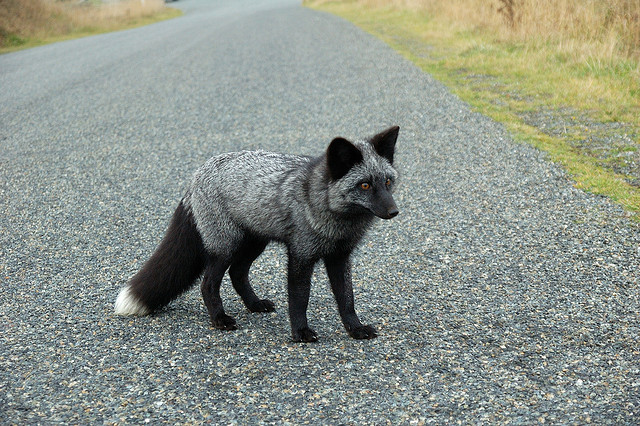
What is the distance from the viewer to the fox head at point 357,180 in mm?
3750

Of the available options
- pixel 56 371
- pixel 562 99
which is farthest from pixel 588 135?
pixel 56 371

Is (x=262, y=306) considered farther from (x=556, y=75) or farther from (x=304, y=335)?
(x=556, y=75)

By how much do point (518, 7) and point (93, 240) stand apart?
36.6 feet

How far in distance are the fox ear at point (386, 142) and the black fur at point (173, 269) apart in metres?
1.38

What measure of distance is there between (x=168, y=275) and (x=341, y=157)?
150cm

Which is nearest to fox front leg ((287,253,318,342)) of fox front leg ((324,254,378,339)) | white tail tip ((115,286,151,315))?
fox front leg ((324,254,378,339))

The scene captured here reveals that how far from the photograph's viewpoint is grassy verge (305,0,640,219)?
7.23 m

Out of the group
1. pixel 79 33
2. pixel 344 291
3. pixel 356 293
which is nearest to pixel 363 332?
pixel 344 291

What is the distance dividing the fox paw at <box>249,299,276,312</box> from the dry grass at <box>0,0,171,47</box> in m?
19.6

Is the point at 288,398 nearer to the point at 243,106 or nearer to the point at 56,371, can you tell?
the point at 56,371

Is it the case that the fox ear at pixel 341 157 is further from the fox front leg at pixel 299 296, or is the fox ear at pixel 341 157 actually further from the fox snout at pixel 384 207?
the fox front leg at pixel 299 296

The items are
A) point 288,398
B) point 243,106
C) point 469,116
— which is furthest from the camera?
point 243,106

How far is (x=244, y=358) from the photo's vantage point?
151 inches

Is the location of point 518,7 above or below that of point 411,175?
above
